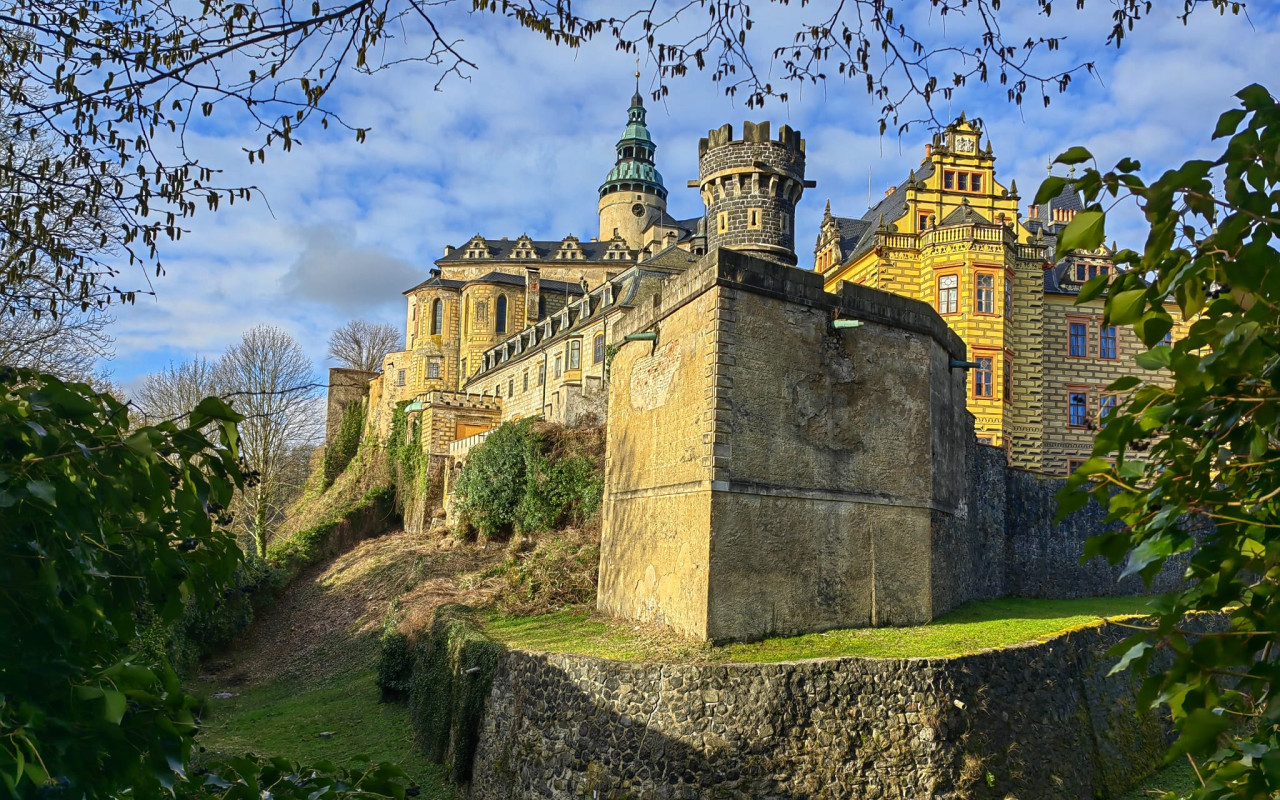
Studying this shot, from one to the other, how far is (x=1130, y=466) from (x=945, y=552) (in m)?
15.2

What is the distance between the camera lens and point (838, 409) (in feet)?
50.8

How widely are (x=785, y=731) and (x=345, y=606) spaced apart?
18.5 m

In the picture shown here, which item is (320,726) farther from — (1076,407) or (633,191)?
(633,191)

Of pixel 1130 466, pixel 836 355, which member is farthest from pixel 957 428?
pixel 1130 466

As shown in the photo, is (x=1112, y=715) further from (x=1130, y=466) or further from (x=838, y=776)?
(x=1130, y=466)

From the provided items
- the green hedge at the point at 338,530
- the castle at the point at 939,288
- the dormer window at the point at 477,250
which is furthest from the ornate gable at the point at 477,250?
the green hedge at the point at 338,530

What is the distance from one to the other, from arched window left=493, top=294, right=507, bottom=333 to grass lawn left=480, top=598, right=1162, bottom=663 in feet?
113

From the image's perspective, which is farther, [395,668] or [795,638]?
[395,668]

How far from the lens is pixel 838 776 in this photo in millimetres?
12352

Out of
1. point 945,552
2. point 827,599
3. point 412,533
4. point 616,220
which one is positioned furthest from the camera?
point 616,220

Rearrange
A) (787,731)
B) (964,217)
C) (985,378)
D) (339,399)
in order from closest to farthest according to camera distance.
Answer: (787,731)
(985,378)
(964,217)
(339,399)

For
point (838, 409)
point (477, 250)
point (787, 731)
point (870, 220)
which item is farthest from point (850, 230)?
point (477, 250)

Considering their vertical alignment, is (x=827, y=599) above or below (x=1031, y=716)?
above

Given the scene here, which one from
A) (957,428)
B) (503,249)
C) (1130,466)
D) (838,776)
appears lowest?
(838,776)
